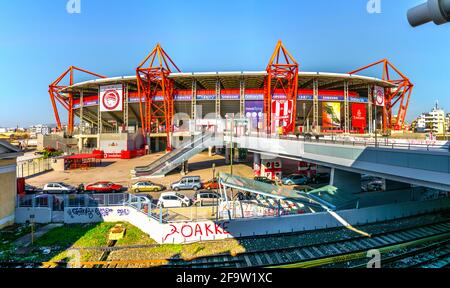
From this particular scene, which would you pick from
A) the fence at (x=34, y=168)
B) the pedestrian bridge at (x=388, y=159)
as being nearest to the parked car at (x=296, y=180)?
the pedestrian bridge at (x=388, y=159)

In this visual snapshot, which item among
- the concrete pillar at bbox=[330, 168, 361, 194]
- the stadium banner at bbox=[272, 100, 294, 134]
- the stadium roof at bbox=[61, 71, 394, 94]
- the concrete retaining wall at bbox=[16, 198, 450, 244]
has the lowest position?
the concrete retaining wall at bbox=[16, 198, 450, 244]

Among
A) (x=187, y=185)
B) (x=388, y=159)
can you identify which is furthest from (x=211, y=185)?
(x=388, y=159)

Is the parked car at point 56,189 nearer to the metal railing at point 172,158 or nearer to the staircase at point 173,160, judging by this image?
the staircase at point 173,160

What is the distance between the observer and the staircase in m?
32.3

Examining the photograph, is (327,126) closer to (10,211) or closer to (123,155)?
(123,155)

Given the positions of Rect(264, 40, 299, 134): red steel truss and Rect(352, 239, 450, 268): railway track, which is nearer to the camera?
Rect(352, 239, 450, 268): railway track

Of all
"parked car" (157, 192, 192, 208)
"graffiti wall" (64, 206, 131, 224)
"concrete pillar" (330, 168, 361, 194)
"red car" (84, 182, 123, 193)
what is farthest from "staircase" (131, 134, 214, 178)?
"concrete pillar" (330, 168, 361, 194)

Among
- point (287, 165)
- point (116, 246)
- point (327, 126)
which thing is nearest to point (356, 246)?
point (116, 246)

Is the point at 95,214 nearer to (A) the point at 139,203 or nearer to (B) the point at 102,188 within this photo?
(A) the point at 139,203

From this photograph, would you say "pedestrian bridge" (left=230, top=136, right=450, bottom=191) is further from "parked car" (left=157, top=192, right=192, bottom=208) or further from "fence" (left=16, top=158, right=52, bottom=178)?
"fence" (left=16, top=158, right=52, bottom=178)

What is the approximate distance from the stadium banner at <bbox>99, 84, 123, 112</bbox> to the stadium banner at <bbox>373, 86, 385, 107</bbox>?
214 feet

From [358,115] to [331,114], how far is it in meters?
7.94

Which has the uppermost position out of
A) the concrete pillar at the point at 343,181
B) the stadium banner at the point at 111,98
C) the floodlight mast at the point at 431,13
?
the stadium banner at the point at 111,98

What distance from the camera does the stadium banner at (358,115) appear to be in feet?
199
